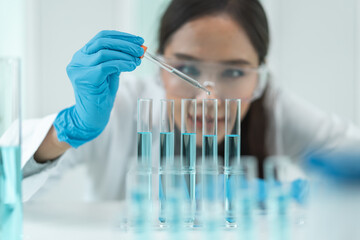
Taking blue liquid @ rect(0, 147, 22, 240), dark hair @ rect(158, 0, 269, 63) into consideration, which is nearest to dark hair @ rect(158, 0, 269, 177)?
dark hair @ rect(158, 0, 269, 63)

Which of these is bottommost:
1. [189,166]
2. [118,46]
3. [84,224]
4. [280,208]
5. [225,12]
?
[84,224]

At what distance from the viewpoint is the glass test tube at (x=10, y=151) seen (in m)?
0.76

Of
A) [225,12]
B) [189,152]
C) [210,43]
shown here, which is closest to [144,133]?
[189,152]

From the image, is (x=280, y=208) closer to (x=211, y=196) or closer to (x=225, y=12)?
(x=211, y=196)

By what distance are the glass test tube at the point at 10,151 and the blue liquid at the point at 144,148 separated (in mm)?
267

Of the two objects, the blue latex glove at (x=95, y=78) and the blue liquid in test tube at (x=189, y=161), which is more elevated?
the blue latex glove at (x=95, y=78)

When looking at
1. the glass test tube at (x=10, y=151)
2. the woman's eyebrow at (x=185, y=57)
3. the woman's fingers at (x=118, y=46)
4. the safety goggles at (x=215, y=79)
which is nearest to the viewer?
the glass test tube at (x=10, y=151)

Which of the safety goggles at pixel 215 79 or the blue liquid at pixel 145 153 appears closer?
the blue liquid at pixel 145 153

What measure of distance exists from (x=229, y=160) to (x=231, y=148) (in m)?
0.03

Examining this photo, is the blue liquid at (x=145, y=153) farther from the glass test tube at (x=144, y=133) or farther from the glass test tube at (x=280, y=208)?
the glass test tube at (x=280, y=208)

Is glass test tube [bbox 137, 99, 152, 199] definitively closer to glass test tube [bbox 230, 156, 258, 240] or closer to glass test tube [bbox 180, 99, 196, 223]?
glass test tube [bbox 180, 99, 196, 223]

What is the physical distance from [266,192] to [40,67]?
211 cm

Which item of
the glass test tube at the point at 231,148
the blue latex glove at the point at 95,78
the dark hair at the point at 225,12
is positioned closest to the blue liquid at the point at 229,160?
the glass test tube at the point at 231,148

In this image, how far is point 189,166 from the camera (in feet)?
2.86
